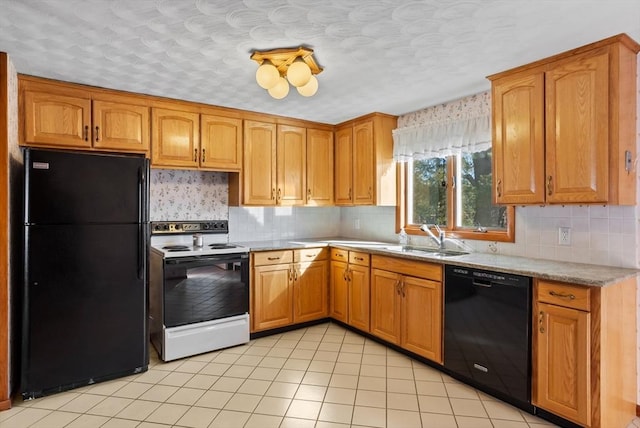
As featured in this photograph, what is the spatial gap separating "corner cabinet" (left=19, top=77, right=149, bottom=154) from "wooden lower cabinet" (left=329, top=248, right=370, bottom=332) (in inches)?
85.3

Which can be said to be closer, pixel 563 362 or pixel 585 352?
pixel 585 352

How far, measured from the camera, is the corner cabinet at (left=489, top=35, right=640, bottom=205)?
2.14m

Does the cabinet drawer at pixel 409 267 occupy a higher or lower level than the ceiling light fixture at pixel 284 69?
lower

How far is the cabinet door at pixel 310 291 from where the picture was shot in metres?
3.80

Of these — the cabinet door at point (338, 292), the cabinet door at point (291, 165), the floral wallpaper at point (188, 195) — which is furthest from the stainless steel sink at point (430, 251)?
the floral wallpaper at point (188, 195)

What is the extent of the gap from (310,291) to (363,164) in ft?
4.89

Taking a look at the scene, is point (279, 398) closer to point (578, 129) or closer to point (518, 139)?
point (518, 139)

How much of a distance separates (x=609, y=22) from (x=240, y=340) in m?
3.47

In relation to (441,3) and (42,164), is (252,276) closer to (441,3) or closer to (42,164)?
(42,164)

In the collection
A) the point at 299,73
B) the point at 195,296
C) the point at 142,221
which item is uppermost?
the point at 299,73

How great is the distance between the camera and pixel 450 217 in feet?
11.5

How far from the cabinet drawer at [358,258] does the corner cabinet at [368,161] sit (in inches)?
23.4

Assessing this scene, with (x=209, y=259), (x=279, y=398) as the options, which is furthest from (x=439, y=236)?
(x=209, y=259)

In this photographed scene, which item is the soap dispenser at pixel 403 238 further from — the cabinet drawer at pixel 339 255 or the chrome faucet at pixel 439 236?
the cabinet drawer at pixel 339 255
